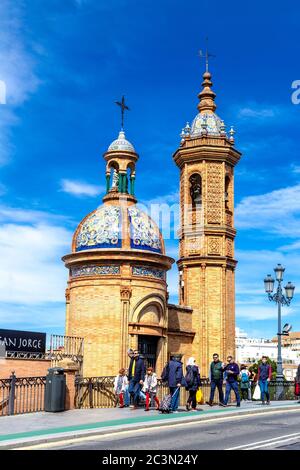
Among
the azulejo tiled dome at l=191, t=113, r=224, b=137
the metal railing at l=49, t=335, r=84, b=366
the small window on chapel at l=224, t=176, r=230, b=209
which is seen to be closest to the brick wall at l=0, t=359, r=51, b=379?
the metal railing at l=49, t=335, r=84, b=366

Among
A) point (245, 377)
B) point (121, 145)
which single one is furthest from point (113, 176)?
point (245, 377)

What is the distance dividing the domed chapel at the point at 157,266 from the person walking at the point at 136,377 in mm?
8219

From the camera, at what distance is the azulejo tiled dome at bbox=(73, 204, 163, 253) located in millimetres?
30438

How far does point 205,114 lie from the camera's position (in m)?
44.5

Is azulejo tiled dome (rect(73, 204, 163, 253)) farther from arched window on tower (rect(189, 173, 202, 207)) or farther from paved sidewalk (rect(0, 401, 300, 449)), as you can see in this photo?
arched window on tower (rect(189, 173, 202, 207))

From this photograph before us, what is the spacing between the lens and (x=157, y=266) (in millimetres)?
30844

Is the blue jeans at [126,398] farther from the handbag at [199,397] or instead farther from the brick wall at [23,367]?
the brick wall at [23,367]

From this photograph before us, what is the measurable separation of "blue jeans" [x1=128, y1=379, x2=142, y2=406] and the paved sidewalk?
0.36 metres

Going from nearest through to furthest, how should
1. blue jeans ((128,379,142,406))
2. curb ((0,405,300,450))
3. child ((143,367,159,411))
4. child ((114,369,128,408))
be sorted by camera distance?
1. curb ((0,405,300,450))
2. blue jeans ((128,379,142,406))
3. child ((143,367,159,411))
4. child ((114,369,128,408))

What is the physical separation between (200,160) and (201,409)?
2448 cm

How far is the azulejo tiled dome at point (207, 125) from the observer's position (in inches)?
1702

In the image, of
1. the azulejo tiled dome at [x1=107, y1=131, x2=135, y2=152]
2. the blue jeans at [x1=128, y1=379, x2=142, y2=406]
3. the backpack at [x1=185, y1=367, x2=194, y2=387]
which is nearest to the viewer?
the backpack at [x1=185, y1=367, x2=194, y2=387]

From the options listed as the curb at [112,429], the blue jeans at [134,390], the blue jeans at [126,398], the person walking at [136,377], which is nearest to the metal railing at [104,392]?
the blue jeans at [126,398]

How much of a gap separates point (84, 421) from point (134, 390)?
3.46 m
